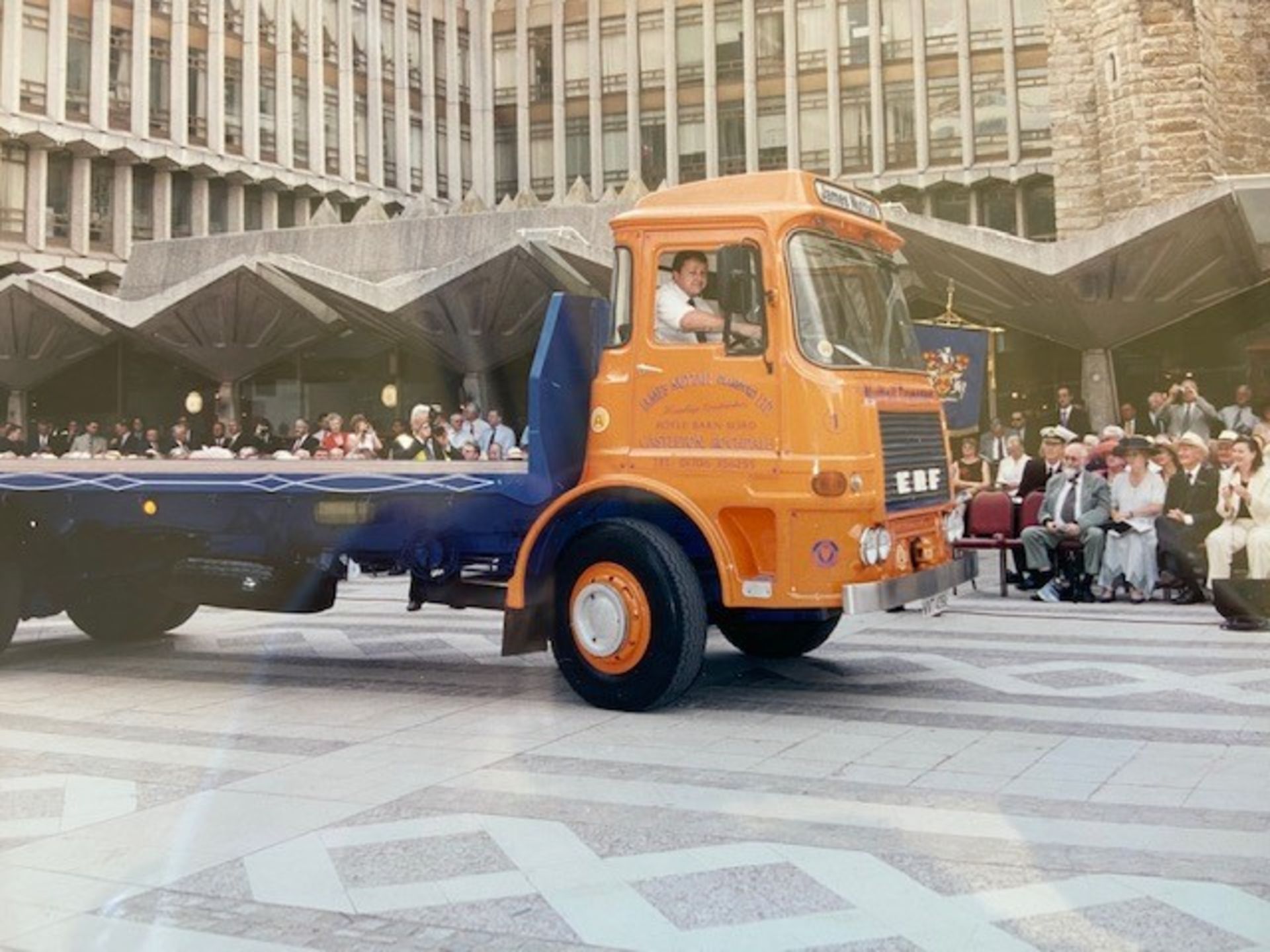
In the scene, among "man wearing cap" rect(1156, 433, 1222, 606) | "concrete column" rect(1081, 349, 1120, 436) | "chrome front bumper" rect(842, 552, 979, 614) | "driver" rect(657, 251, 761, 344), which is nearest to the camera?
"chrome front bumper" rect(842, 552, 979, 614)

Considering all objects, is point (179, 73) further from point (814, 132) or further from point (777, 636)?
point (777, 636)

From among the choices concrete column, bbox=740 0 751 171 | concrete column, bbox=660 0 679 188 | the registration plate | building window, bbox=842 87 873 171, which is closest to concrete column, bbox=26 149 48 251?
concrete column, bbox=660 0 679 188

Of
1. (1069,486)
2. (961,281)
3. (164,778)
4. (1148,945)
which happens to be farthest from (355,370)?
(1148,945)

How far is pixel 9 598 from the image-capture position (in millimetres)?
10297

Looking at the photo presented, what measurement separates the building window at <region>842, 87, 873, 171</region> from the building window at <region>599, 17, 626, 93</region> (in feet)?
33.2

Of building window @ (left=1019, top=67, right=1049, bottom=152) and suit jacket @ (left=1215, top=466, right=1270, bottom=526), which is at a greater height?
building window @ (left=1019, top=67, right=1049, bottom=152)

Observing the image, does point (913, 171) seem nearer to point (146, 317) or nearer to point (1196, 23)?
point (1196, 23)

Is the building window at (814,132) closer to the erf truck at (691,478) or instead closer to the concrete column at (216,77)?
the concrete column at (216,77)

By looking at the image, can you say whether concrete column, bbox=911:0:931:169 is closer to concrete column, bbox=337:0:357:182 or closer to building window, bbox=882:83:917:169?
building window, bbox=882:83:917:169

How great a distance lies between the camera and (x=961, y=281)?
26094 mm

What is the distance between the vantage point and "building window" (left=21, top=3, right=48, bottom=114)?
4409 centimetres

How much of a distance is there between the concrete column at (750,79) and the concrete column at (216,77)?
2056 cm

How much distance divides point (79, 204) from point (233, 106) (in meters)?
8.16

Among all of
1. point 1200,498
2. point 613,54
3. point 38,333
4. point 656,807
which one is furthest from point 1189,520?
point 613,54
